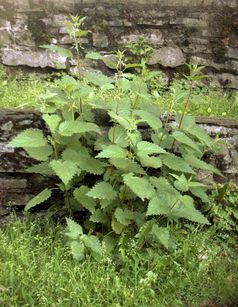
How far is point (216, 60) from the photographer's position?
5.92 meters

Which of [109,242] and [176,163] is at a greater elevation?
[176,163]

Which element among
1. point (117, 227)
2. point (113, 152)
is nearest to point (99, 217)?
point (117, 227)

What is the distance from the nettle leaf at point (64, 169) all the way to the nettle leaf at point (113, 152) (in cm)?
21

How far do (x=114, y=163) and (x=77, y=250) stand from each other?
618 mm

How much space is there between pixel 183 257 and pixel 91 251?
0.65 metres

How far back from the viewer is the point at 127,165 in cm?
313

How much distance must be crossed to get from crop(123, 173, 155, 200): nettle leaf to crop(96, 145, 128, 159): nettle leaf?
14cm

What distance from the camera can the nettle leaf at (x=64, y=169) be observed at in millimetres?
2906

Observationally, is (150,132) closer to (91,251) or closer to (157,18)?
(91,251)

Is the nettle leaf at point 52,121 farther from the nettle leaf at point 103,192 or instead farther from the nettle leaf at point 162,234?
the nettle leaf at point 162,234

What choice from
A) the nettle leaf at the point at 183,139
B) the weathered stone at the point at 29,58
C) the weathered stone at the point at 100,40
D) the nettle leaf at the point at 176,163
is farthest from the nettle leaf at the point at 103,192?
the weathered stone at the point at 100,40

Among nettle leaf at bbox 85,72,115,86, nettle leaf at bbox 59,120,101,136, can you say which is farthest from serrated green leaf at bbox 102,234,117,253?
nettle leaf at bbox 85,72,115,86

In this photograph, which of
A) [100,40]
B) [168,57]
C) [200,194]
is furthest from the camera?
[168,57]

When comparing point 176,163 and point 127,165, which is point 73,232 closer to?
point 127,165
